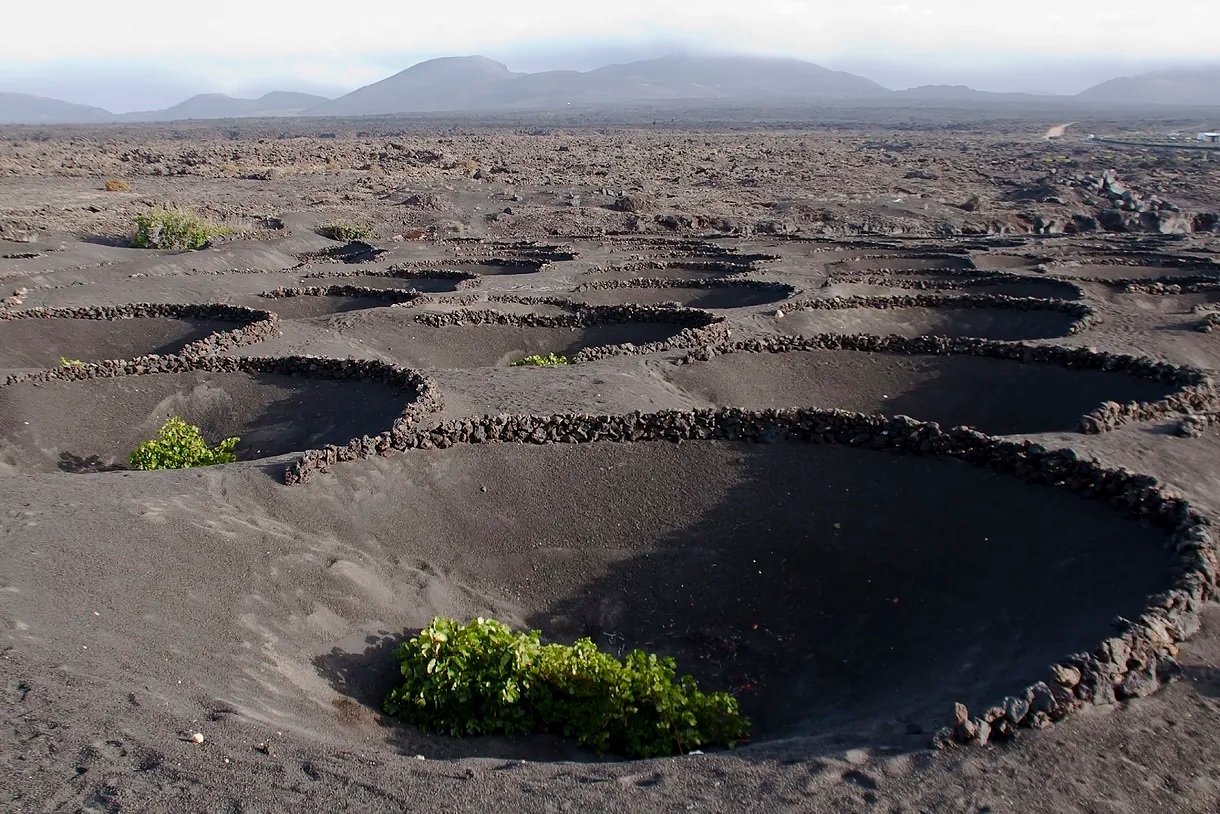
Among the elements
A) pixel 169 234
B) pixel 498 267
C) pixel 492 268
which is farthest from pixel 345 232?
pixel 498 267

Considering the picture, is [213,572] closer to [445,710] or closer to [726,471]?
[445,710]

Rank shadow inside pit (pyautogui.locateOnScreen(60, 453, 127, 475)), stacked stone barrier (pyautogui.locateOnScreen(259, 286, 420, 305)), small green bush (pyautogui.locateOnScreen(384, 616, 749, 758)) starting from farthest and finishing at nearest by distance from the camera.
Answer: stacked stone barrier (pyautogui.locateOnScreen(259, 286, 420, 305)), shadow inside pit (pyautogui.locateOnScreen(60, 453, 127, 475)), small green bush (pyautogui.locateOnScreen(384, 616, 749, 758))

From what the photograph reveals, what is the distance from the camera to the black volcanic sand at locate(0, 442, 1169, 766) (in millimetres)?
7480

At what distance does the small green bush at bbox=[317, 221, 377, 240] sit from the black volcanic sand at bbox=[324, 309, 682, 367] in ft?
76.4

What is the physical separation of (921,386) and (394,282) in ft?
62.4

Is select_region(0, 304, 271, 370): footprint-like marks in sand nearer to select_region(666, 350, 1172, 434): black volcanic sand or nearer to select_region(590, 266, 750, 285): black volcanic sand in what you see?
select_region(666, 350, 1172, 434): black volcanic sand

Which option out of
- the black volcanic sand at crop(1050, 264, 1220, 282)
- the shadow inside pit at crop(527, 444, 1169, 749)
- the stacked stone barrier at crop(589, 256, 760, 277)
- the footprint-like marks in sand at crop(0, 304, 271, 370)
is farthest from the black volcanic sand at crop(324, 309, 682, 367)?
the black volcanic sand at crop(1050, 264, 1220, 282)

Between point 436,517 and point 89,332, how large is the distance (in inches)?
609

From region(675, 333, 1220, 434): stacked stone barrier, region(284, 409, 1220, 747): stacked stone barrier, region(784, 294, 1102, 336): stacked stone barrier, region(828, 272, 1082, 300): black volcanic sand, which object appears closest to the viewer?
region(284, 409, 1220, 747): stacked stone barrier

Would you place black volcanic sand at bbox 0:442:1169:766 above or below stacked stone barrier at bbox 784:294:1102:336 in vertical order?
below

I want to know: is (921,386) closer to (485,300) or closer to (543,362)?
(543,362)

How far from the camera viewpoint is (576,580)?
35.6 feet

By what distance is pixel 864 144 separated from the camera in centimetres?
11981

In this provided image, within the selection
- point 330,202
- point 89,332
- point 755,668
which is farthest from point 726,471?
point 330,202
